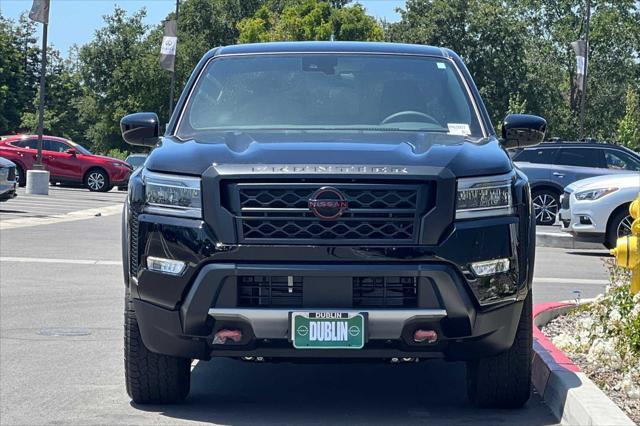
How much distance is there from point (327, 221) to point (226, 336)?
72 centimetres

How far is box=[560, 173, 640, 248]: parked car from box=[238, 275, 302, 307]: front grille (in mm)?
12039

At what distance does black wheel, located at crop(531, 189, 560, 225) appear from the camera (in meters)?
25.1

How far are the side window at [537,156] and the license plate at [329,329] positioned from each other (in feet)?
64.9

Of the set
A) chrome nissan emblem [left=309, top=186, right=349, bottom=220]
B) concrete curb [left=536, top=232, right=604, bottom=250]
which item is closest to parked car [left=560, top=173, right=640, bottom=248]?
concrete curb [left=536, top=232, right=604, bottom=250]

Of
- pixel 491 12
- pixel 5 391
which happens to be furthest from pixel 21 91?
pixel 5 391

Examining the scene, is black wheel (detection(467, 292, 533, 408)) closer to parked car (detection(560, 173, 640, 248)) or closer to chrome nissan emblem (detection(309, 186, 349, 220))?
chrome nissan emblem (detection(309, 186, 349, 220))

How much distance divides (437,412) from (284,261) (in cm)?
139

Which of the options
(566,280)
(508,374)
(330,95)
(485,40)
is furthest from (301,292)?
(485,40)

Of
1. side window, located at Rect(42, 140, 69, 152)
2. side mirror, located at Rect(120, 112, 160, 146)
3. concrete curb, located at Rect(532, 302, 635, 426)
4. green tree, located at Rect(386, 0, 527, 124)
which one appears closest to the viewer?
concrete curb, located at Rect(532, 302, 635, 426)

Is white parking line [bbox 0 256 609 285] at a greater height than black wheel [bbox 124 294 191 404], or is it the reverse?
black wheel [bbox 124 294 191 404]

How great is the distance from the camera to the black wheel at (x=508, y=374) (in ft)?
20.5

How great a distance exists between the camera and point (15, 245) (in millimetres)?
17125

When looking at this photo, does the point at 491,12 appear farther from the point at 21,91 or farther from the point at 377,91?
the point at 377,91

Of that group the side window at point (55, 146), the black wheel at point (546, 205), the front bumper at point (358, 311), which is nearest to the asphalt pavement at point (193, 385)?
the front bumper at point (358, 311)
